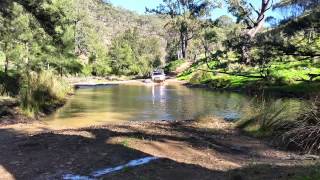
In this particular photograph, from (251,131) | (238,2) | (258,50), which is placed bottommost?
(251,131)

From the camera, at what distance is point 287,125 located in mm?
13438

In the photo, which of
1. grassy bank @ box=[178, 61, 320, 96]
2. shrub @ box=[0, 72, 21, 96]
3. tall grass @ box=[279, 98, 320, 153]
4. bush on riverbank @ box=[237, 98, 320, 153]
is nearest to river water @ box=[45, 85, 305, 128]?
bush on riverbank @ box=[237, 98, 320, 153]

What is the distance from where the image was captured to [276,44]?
13.9m

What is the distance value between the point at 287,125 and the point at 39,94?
12151 millimetres

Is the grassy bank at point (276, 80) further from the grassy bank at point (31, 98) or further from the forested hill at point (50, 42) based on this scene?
the forested hill at point (50, 42)

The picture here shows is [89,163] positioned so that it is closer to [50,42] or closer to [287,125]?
[287,125]

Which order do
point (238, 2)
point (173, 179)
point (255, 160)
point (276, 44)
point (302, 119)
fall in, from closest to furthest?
point (173, 179), point (255, 160), point (302, 119), point (276, 44), point (238, 2)

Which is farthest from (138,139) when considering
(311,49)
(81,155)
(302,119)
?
(311,49)

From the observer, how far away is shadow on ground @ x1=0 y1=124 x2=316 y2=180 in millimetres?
8078

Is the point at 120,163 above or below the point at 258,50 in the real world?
below

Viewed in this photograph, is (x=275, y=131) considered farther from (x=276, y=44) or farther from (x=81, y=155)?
(x=81, y=155)

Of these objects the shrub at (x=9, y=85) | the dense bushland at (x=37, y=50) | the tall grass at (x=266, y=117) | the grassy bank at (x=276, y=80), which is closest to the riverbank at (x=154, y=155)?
the tall grass at (x=266, y=117)

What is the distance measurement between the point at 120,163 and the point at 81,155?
1.03 metres

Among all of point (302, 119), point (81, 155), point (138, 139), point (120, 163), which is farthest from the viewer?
point (302, 119)
